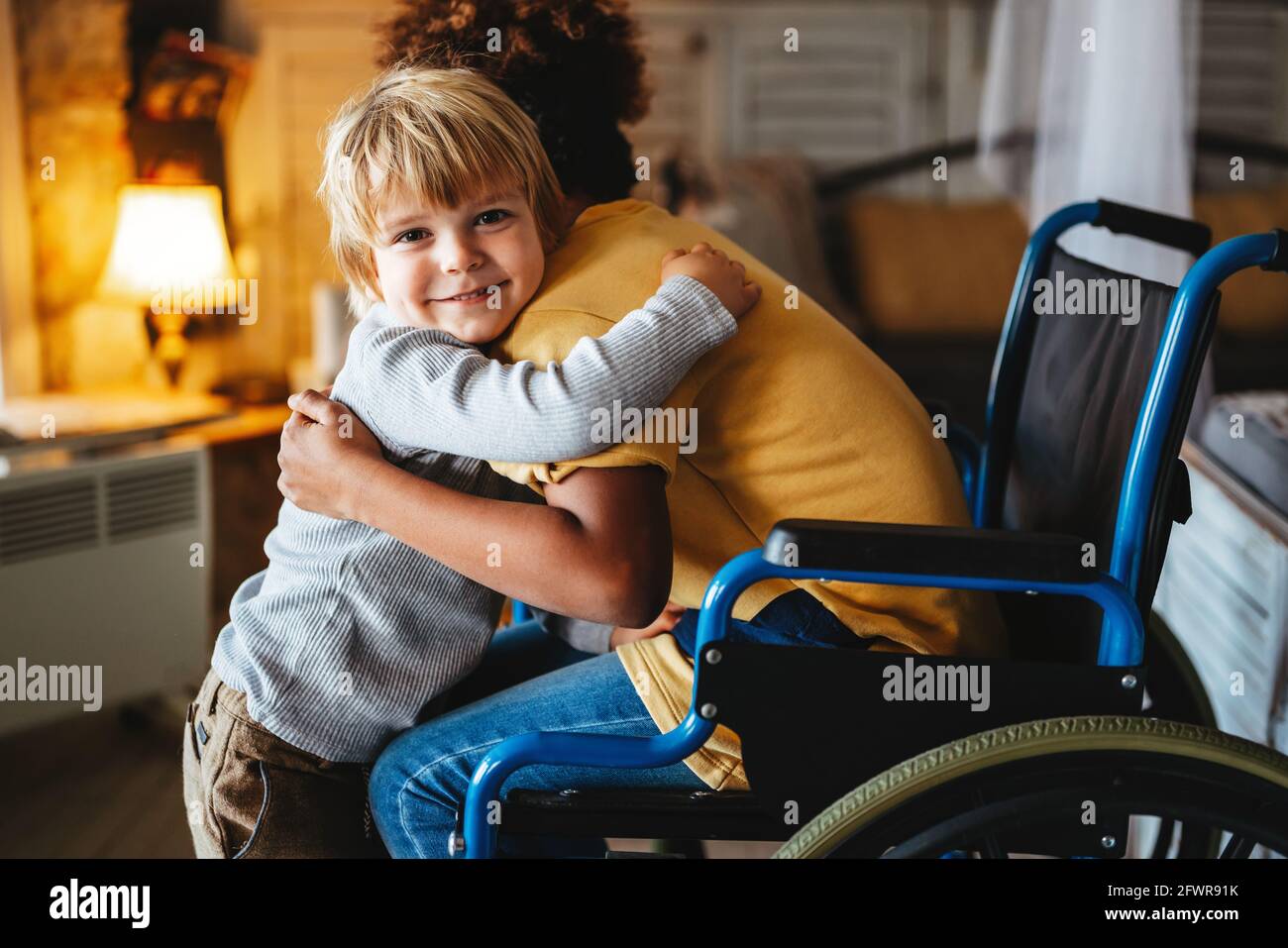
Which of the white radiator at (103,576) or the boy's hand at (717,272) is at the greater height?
the boy's hand at (717,272)

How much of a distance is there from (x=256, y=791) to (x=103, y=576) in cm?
132

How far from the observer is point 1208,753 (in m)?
0.85

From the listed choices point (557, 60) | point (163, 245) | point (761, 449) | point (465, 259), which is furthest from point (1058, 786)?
point (163, 245)

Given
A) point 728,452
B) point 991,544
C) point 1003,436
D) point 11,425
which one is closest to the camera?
point 991,544

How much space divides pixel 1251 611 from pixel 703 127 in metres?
2.63

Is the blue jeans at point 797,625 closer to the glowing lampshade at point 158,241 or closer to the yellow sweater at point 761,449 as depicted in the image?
the yellow sweater at point 761,449

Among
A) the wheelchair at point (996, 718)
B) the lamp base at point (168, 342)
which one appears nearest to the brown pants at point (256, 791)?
the wheelchair at point (996, 718)

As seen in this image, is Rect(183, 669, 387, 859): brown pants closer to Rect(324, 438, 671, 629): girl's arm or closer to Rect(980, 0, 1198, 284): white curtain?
Rect(324, 438, 671, 629): girl's arm

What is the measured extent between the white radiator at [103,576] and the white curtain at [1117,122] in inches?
59.7

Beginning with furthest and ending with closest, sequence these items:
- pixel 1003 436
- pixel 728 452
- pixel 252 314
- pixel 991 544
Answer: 1. pixel 252 314
2. pixel 1003 436
3. pixel 728 452
4. pixel 991 544

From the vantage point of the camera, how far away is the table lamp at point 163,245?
105 inches

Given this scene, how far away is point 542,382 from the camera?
863mm

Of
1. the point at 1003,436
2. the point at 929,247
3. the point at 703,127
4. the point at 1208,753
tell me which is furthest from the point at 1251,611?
the point at 703,127
